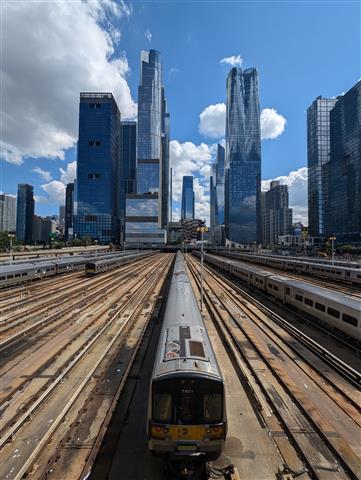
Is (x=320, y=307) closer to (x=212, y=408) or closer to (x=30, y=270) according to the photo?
(x=212, y=408)

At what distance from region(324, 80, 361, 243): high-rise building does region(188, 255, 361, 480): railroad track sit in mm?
172574

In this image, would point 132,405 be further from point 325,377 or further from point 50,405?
point 325,377

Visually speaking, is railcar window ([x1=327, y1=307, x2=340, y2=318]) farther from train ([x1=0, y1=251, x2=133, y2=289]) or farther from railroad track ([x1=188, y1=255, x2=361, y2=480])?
Result: train ([x1=0, y1=251, x2=133, y2=289])

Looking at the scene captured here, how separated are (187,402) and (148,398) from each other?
3637 millimetres

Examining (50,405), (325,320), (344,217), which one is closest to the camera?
(50,405)

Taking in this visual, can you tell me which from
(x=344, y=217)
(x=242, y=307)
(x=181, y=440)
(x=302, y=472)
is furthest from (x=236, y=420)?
(x=344, y=217)

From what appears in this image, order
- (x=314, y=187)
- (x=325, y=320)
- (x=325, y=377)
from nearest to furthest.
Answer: (x=325, y=377) < (x=325, y=320) < (x=314, y=187)

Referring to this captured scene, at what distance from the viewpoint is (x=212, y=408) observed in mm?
6102

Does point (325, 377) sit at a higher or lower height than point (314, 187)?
lower

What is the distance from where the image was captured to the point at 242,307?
22719 mm

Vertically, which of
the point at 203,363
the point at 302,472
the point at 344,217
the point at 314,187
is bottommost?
the point at 302,472

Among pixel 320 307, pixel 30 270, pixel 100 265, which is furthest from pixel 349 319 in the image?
pixel 100 265

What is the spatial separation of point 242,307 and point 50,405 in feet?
55.7

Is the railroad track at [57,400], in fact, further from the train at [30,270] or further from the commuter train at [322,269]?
the commuter train at [322,269]
